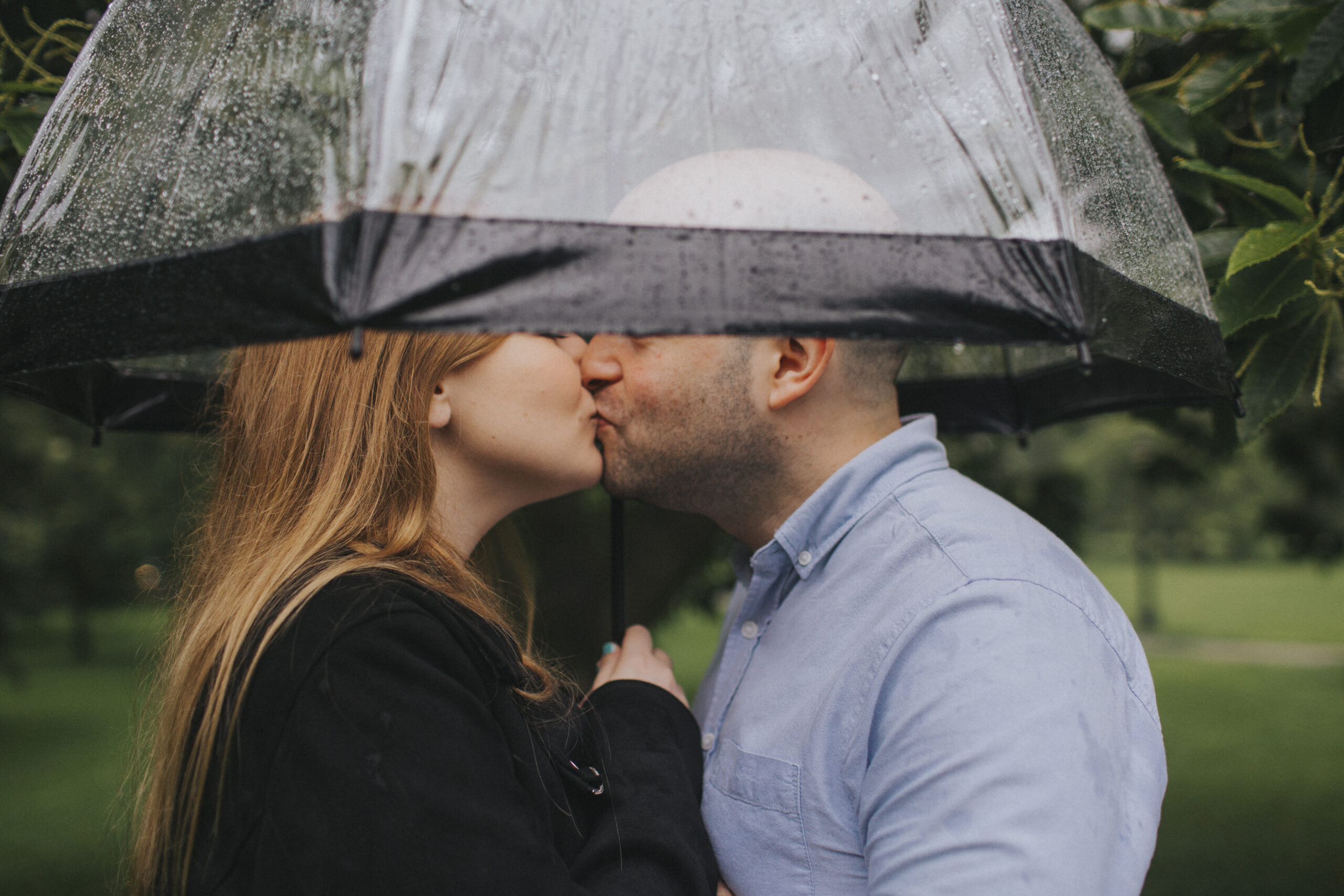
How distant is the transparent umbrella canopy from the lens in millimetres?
1190

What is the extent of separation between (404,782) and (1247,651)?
28654 mm

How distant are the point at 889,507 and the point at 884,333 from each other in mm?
815

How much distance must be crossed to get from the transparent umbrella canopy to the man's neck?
710 millimetres

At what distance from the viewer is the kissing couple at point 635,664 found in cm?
142

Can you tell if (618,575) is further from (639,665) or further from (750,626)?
(750,626)

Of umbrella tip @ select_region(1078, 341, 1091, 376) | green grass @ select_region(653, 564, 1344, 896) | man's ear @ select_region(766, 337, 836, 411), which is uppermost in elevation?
umbrella tip @ select_region(1078, 341, 1091, 376)

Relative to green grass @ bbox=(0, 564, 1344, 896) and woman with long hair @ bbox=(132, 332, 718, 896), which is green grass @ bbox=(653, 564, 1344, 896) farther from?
woman with long hair @ bbox=(132, 332, 718, 896)

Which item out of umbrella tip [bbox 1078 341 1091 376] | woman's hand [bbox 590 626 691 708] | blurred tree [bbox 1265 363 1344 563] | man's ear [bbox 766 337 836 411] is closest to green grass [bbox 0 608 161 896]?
woman's hand [bbox 590 626 691 708]

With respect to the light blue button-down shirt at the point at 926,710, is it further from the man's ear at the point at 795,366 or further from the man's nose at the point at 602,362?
the man's nose at the point at 602,362

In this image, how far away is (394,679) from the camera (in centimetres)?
145

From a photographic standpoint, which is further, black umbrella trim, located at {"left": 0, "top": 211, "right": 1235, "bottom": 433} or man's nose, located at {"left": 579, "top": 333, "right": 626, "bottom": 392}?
man's nose, located at {"left": 579, "top": 333, "right": 626, "bottom": 392}

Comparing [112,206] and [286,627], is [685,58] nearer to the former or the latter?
[112,206]

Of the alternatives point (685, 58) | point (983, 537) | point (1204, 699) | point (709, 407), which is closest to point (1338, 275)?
point (983, 537)

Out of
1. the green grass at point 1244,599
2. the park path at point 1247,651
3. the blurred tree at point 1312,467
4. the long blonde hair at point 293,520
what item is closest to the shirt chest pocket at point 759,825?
the long blonde hair at point 293,520
